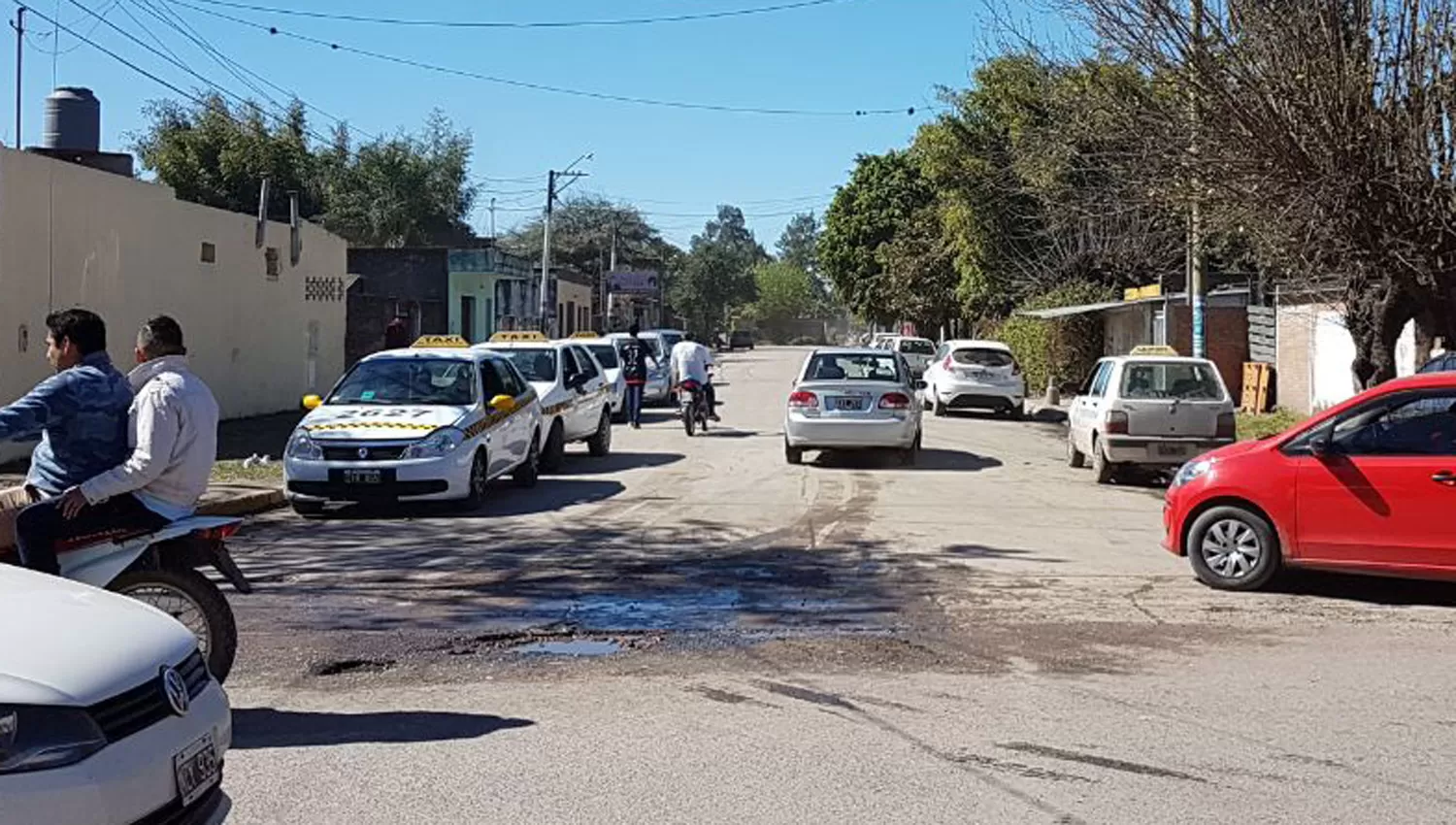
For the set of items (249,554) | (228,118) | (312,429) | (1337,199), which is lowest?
(249,554)

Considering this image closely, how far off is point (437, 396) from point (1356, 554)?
361 inches

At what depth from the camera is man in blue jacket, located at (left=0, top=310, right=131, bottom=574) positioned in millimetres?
6789

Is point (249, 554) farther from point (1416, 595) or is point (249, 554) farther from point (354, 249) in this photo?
point (354, 249)

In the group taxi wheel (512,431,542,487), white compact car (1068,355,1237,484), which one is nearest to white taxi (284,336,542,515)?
taxi wheel (512,431,542,487)

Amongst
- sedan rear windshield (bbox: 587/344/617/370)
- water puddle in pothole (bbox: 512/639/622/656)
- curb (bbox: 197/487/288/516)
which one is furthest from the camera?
sedan rear windshield (bbox: 587/344/617/370)

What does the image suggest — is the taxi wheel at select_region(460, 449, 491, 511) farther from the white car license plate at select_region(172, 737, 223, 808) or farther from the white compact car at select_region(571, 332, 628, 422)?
the white compact car at select_region(571, 332, 628, 422)

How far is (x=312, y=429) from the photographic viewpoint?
46.8 feet

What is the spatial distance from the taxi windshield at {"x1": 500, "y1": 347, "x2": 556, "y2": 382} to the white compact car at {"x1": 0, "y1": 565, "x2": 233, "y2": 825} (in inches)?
596

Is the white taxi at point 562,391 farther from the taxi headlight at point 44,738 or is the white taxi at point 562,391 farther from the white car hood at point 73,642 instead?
the taxi headlight at point 44,738

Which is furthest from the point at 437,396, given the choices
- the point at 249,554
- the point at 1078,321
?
the point at 1078,321

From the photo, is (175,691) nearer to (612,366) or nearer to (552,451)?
(552,451)

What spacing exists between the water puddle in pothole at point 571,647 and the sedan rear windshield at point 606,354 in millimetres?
19684

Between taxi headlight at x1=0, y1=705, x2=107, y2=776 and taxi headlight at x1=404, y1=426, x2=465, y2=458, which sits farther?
taxi headlight at x1=404, y1=426, x2=465, y2=458

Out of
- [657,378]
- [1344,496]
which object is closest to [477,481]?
[1344,496]
